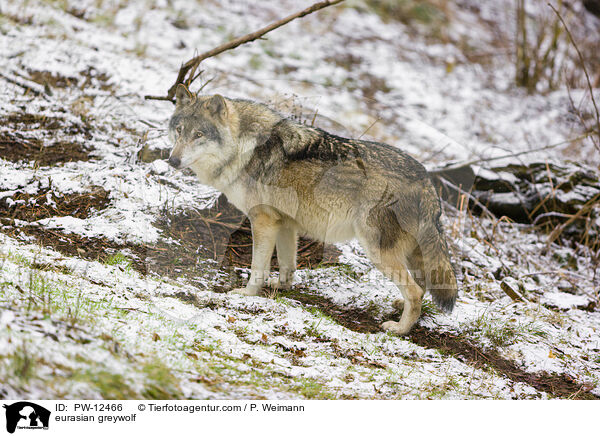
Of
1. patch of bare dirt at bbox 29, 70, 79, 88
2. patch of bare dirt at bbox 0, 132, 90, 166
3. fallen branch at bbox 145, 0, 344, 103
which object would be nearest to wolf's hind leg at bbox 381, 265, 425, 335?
fallen branch at bbox 145, 0, 344, 103

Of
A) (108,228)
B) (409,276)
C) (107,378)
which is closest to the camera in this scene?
(107,378)

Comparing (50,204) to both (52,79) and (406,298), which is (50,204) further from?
(406,298)

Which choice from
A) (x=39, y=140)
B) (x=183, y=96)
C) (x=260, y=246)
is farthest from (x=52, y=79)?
(x=260, y=246)

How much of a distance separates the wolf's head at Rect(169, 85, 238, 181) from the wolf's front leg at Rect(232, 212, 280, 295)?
64cm

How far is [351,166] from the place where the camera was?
4.44 m

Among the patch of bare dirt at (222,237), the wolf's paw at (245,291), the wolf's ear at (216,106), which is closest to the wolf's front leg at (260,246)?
the wolf's paw at (245,291)

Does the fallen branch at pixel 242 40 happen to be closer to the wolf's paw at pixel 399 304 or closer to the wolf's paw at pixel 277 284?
the wolf's paw at pixel 277 284

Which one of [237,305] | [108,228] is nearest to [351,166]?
[237,305]

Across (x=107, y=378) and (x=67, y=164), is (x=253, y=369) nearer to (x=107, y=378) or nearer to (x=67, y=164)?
(x=107, y=378)

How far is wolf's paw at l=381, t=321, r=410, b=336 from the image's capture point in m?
4.46

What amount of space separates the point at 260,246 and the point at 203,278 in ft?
2.18

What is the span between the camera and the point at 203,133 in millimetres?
4480

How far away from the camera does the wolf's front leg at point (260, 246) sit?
4574 millimetres
